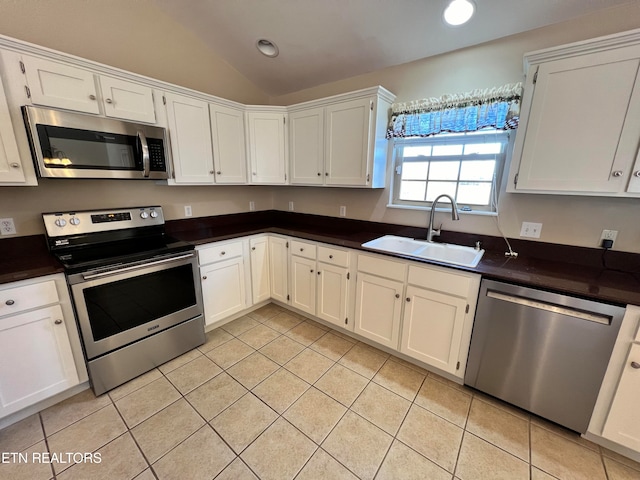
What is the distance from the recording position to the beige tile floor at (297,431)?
136 centimetres

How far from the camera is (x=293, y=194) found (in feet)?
11.0

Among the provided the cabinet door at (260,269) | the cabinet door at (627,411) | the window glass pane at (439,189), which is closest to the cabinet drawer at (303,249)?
the cabinet door at (260,269)

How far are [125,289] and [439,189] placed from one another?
2.59 metres

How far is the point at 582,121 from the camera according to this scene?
1517 mm

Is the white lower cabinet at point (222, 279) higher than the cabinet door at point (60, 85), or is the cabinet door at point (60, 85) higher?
the cabinet door at point (60, 85)

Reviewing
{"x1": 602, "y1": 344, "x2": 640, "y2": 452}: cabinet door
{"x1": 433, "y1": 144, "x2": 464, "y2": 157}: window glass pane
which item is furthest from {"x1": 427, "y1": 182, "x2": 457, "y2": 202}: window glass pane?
{"x1": 602, "y1": 344, "x2": 640, "y2": 452}: cabinet door

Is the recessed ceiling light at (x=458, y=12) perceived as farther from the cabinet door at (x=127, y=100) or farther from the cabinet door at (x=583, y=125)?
the cabinet door at (x=127, y=100)

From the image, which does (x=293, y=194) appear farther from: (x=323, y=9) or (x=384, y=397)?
(x=384, y=397)

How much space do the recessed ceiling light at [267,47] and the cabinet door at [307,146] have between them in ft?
1.82

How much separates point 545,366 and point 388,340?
986 mm

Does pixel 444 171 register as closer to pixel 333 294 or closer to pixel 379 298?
pixel 379 298

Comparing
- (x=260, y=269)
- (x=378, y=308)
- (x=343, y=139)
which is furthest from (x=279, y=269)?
(x=343, y=139)

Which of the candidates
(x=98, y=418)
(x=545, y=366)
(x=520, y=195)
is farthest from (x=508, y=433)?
(x=98, y=418)

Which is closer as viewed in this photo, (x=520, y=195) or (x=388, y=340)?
(x=520, y=195)
